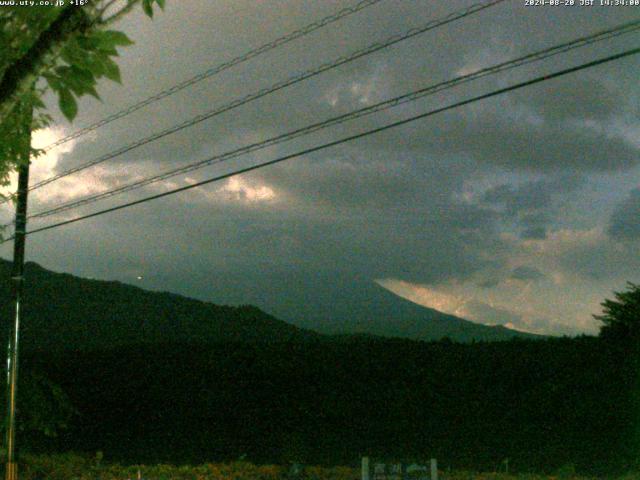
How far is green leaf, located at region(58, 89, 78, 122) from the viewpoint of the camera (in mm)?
3242

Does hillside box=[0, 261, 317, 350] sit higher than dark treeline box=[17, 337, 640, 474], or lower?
higher

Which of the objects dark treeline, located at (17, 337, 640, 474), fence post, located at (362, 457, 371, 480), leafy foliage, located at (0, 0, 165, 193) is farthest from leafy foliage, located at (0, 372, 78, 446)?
leafy foliage, located at (0, 0, 165, 193)

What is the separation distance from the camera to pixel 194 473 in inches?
561

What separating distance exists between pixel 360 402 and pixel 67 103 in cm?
1374

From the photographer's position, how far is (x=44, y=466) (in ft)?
52.2

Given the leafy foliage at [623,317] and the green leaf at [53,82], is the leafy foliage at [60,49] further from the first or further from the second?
the leafy foliage at [623,317]

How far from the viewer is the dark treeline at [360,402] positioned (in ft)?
47.1

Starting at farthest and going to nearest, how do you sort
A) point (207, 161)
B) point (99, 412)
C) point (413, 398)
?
point (99, 412) → point (413, 398) → point (207, 161)

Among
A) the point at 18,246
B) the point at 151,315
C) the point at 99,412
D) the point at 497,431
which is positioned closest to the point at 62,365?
the point at 99,412

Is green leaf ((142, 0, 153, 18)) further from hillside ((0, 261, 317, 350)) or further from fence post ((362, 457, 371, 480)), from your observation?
hillside ((0, 261, 317, 350))

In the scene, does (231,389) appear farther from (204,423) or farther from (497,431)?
(497,431)

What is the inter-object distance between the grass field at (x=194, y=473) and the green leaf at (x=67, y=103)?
10442mm

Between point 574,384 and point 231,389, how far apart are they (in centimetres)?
766

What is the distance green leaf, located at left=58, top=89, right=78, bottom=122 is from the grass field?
1044 cm
